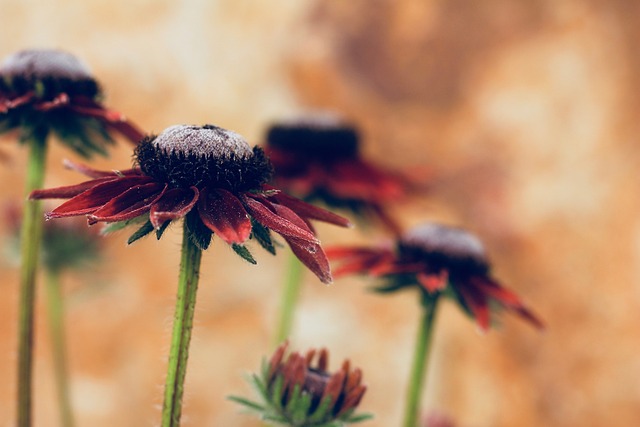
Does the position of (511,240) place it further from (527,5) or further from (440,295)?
(440,295)

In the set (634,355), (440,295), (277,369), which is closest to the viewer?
(277,369)

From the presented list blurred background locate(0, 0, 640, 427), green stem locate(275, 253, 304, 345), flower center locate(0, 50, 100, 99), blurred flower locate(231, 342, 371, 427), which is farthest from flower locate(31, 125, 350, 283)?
blurred background locate(0, 0, 640, 427)

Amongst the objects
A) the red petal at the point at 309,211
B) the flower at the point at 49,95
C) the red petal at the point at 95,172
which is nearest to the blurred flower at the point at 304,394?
the red petal at the point at 309,211

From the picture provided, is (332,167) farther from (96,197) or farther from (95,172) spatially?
(96,197)

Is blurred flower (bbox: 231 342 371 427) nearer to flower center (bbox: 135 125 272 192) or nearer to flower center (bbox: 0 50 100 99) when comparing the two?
flower center (bbox: 135 125 272 192)

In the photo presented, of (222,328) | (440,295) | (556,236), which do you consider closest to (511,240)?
(556,236)

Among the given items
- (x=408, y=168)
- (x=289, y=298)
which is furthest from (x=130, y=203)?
(x=408, y=168)
